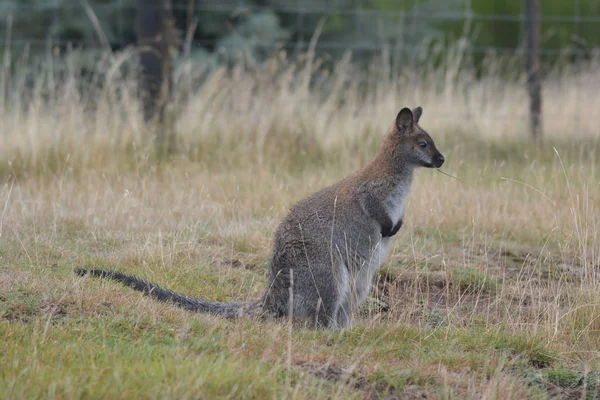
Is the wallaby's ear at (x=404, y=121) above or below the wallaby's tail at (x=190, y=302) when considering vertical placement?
above

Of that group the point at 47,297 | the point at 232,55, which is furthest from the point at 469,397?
the point at 232,55

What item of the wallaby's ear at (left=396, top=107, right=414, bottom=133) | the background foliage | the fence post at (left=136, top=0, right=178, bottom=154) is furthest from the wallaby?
the background foliage

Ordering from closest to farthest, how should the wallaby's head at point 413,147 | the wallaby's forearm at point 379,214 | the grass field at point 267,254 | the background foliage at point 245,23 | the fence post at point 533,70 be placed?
the grass field at point 267,254 → the wallaby's forearm at point 379,214 → the wallaby's head at point 413,147 → the fence post at point 533,70 → the background foliage at point 245,23

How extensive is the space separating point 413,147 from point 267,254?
66.6 inches

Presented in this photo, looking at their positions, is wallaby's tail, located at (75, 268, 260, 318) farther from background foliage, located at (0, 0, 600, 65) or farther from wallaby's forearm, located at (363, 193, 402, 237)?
background foliage, located at (0, 0, 600, 65)

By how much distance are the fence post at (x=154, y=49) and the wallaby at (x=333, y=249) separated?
19.6 feet

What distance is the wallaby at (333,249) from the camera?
5.96 meters

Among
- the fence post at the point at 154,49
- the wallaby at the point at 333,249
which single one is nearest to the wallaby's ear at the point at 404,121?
the wallaby at the point at 333,249

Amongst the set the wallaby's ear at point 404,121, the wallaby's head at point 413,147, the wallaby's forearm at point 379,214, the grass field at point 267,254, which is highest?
the wallaby's ear at point 404,121

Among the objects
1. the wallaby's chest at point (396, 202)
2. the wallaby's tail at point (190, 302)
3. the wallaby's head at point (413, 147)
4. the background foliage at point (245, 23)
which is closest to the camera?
the wallaby's tail at point (190, 302)

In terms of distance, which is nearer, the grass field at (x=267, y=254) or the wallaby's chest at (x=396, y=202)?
the grass field at (x=267, y=254)

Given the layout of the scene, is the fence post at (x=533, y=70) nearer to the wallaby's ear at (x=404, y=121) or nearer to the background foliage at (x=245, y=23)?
the background foliage at (x=245, y=23)

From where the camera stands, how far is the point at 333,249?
20.0 ft

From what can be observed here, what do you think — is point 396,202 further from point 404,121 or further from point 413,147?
point 404,121
